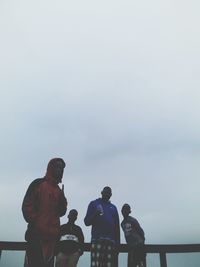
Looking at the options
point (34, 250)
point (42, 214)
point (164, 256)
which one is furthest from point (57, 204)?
point (164, 256)

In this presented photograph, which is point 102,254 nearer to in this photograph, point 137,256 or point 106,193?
point 137,256

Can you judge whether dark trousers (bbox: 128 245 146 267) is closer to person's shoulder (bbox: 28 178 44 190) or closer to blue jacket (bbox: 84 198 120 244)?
blue jacket (bbox: 84 198 120 244)

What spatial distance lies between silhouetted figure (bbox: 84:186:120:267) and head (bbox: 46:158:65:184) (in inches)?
72.4

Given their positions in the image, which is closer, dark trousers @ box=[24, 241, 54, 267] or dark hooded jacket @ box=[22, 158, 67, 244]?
dark trousers @ box=[24, 241, 54, 267]

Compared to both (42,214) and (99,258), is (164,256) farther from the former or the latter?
(42,214)

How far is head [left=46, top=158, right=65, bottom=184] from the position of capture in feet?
13.2

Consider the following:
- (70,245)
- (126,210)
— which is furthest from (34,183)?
(126,210)

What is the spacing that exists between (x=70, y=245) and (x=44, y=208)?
176cm

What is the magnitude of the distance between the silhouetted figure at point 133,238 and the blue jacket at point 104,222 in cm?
38

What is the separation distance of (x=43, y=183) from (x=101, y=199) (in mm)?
2389

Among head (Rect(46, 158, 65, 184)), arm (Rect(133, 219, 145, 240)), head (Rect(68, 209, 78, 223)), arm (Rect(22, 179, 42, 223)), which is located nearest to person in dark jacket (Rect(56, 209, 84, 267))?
head (Rect(68, 209, 78, 223))

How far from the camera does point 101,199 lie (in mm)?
6062

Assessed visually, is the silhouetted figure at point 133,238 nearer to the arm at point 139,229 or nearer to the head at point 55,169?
the arm at point 139,229

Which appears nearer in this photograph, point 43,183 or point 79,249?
point 43,183
